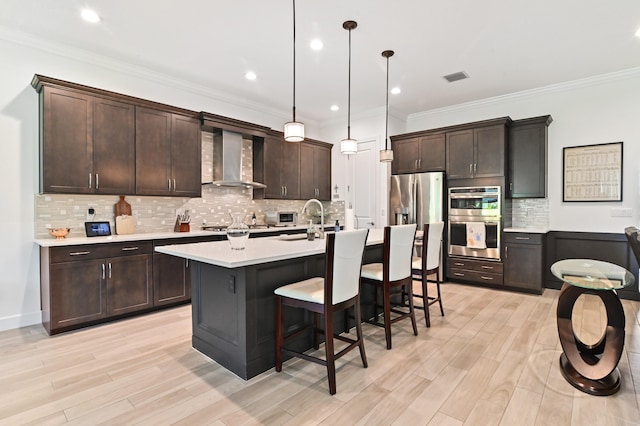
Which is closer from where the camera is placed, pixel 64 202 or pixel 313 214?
pixel 64 202

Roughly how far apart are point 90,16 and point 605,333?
496cm

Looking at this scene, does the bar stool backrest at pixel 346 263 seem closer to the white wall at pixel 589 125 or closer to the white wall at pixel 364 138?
the white wall at pixel 364 138

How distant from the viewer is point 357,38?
3455 mm

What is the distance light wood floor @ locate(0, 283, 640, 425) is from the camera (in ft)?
6.25

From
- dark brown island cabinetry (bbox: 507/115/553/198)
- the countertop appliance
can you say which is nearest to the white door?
the countertop appliance

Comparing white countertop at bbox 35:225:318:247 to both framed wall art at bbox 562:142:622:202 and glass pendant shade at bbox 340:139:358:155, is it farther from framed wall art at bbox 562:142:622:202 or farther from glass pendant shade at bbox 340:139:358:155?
framed wall art at bbox 562:142:622:202

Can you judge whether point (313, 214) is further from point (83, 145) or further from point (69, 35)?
point (69, 35)

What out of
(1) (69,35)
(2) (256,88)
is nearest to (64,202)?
(1) (69,35)

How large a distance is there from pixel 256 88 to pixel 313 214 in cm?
268

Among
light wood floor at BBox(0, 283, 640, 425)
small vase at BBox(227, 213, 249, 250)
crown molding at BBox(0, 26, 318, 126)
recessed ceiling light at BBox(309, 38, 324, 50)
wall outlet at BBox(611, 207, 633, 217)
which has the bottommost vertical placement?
light wood floor at BBox(0, 283, 640, 425)

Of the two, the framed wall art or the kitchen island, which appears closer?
the kitchen island

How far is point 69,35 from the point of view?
3.37 metres

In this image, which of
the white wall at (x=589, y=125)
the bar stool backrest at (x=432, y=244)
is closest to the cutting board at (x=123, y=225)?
the bar stool backrest at (x=432, y=244)

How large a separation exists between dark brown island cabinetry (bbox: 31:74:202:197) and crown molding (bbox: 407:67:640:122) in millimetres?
4277
